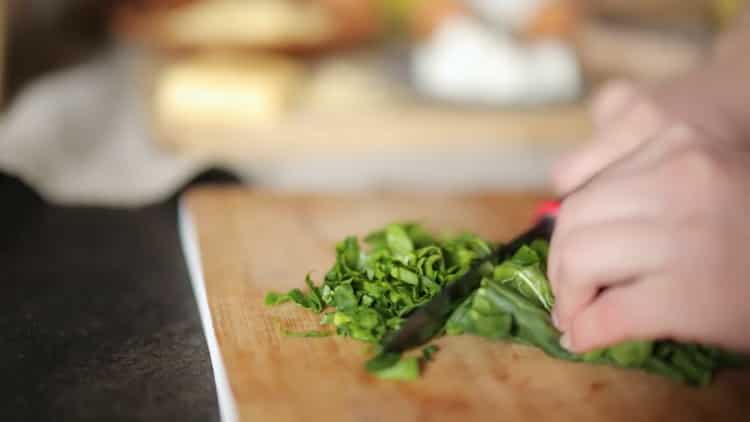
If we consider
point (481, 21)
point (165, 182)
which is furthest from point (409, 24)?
point (165, 182)

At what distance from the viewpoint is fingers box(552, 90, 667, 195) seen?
1.00 metres

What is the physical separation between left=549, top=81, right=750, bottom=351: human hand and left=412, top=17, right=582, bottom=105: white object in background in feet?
3.08

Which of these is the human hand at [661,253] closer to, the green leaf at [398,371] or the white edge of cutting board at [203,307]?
the green leaf at [398,371]

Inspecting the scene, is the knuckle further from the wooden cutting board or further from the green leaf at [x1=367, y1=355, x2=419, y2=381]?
the green leaf at [x1=367, y1=355, x2=419, y2=381]

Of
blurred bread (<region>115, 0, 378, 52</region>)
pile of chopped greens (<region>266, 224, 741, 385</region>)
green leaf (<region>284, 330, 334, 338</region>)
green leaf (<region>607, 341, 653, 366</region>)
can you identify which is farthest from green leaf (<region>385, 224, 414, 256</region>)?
blurred bread (<region>115, 0, 378, 52</region>)

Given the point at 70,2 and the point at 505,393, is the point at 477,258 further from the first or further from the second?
the point at 70,2

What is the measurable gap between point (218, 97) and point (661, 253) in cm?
109

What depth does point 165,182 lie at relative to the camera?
130cm

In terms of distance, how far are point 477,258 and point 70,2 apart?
65.4 inches

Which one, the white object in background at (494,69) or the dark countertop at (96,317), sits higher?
the white object in background at (494,69)

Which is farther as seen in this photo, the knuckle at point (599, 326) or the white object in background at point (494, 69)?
the white object in background at point (494, 69)

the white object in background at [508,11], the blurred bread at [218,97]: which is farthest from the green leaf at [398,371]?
the white object in background at [508,11]

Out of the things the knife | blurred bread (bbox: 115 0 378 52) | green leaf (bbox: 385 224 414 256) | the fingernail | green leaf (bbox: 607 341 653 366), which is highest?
blurred bread (bbox: 115 0 378 52)

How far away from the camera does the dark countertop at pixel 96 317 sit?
739 millimetres
